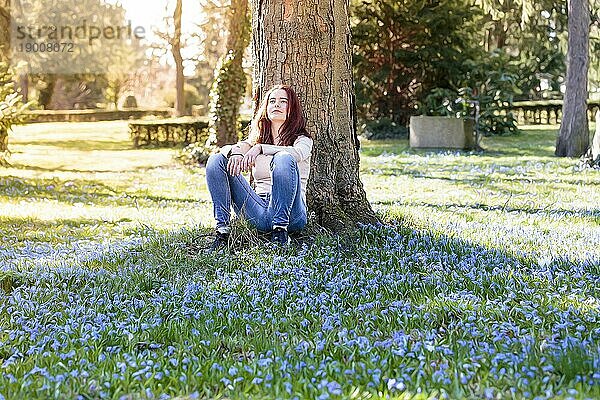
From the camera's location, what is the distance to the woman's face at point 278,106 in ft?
19.7

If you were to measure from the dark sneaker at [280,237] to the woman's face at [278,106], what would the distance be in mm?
896

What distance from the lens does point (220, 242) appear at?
6.03m

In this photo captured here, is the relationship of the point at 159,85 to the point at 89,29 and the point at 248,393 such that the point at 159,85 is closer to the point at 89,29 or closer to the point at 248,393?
the point at 89,29

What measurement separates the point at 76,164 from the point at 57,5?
25648 mm

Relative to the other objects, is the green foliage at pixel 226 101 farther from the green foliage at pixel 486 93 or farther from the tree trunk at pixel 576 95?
the tree trunk at pixel 576 95

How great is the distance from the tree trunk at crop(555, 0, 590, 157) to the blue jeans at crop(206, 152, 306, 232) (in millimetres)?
13485

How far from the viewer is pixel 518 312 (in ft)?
13.3

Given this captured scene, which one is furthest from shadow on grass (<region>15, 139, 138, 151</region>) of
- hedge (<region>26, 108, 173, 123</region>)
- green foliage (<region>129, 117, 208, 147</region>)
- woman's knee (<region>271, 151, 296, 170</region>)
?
woman's knee (<region>271, 151, 296, 170</region>)

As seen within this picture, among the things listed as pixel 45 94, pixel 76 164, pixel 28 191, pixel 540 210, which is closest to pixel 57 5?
pixel 45 94

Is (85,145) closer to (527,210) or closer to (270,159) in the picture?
(527,210)

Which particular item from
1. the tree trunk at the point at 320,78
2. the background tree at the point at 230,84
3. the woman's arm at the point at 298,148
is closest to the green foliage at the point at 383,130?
the background tree at the point at 230,84

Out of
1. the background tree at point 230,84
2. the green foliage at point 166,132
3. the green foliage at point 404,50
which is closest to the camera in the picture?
the background tree at point 230,84

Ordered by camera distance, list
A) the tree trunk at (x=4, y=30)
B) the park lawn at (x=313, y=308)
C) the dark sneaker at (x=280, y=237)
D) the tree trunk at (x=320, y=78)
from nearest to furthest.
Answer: the park lawn at (x=313, y=308)
the dark sneaker at (x=280, y=237)
the tree trunk at (x=320, y=78)
the tree trunk at (x=4, y=30)

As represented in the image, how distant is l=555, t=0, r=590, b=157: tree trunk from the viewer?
694 inches
